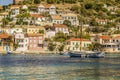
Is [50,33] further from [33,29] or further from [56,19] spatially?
[56,19]

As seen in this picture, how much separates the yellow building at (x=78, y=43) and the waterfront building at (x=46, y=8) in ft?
59.8

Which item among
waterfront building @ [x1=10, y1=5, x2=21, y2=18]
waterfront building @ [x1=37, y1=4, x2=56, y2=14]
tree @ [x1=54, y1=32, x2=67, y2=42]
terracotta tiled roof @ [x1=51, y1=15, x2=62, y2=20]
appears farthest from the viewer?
waterfront building @ [x1=37, y1=4, x2=56, y2=14]

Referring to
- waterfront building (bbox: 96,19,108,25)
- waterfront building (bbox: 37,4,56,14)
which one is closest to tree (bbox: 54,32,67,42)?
waterfront building (bbox: 96,19,108,25)

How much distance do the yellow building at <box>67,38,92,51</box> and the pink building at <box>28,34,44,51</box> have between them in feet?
17.1

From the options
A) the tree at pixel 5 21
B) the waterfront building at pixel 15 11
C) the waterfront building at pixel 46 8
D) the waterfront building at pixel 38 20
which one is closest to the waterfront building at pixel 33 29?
the waterfront building at pixel 38 20

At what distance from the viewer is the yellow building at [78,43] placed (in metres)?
104

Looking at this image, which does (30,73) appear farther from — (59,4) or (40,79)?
(59,4)

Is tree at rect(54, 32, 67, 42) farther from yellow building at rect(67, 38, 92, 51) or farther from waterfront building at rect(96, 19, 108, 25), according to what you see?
waterfront building at rect(96, 19, 108, 25)

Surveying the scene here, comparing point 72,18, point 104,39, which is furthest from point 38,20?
point 104,39

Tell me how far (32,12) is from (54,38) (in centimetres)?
1595

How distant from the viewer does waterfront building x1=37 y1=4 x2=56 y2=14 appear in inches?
4756

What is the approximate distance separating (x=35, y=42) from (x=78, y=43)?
8.50m

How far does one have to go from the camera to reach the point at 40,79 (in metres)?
41.5

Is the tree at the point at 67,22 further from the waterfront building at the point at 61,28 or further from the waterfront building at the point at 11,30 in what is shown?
the waterfront building at the point at 11,30
